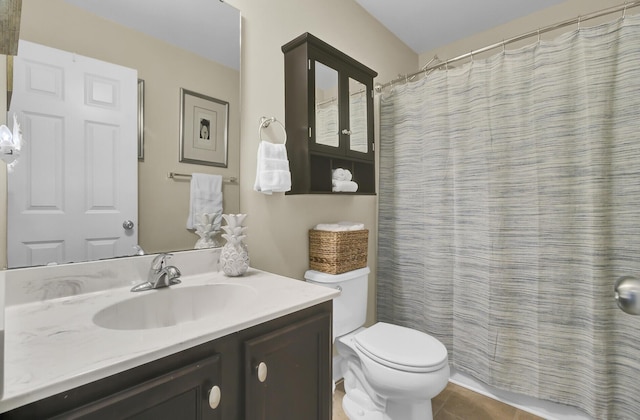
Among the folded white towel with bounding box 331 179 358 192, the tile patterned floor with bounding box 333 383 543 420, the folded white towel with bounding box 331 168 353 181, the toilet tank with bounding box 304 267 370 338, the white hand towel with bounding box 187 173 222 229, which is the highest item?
the folded white towel with bounding box 331 168 353 181

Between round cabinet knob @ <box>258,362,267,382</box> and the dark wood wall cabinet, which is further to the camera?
the dark wood wall cabinet

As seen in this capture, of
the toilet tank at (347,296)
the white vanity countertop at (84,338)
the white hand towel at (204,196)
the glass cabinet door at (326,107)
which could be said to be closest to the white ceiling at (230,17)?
the glass cabinet door at (326,107)

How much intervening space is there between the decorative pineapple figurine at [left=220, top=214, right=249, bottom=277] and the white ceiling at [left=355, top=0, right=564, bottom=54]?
71.3 inches

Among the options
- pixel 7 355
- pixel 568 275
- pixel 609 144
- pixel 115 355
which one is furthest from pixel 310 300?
pixel 609 144

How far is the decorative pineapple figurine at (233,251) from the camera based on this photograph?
47.6 inches

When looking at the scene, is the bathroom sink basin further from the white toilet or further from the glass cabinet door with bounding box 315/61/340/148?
the glass cabinet door with bounding box 315/61/340/148

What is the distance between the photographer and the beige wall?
1.43 m

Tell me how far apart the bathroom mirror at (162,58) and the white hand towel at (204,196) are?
2cm

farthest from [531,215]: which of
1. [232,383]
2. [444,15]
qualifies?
[232,383]

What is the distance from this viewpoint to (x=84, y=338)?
67 cm

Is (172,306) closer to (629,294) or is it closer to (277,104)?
(277,104)

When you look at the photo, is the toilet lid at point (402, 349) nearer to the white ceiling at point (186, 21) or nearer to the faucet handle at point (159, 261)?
the faucet handle at point (159, 261)

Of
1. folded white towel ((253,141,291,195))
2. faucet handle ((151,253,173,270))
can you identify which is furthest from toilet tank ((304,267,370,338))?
faucet handle ((151,253,173,270))

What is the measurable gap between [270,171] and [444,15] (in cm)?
184
